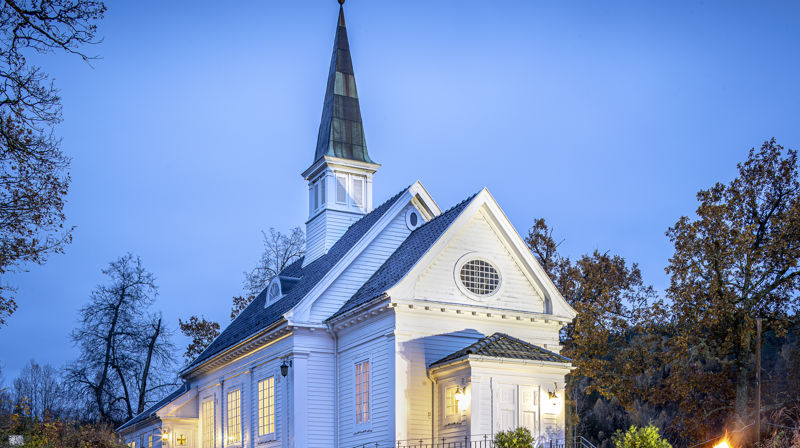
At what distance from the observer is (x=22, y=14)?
40.6 feet

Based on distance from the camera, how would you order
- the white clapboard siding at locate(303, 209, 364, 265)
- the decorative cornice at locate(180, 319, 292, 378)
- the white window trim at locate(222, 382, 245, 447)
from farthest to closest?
1. the white clapboard siding at locate(303, 209, 364, 265)
2. the white window trim at locate(222, 382, 245, 447)
3. the decorative cornice at locate(180, 319, 292, 378)

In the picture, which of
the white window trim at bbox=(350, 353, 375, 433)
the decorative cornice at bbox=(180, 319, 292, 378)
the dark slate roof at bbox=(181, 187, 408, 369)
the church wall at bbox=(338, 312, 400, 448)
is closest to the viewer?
the church wall at bbox=(338, 312, 400, 448)

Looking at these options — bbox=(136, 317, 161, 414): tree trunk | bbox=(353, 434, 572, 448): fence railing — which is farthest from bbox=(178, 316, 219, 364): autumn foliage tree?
bbox=(353, 434, 572, 448): fence railing

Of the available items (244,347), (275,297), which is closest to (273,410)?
(244,347)

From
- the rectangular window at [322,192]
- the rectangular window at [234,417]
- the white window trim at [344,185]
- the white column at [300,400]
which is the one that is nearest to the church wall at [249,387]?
the rectangular window at [234,417]

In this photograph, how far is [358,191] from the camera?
111ft

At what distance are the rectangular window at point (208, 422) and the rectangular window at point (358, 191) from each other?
940 cm

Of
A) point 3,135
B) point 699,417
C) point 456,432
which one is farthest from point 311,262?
point 3,135

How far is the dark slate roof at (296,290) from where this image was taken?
2911cm

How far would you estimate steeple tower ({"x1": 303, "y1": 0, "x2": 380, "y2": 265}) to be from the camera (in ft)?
109

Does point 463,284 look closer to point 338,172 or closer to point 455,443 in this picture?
point 455,443

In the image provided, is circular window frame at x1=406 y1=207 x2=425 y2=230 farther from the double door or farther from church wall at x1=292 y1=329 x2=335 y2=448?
the double door

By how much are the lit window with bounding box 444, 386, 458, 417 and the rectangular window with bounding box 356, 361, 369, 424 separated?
2.68 meters

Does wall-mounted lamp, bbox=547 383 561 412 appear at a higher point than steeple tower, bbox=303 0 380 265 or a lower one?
lower
